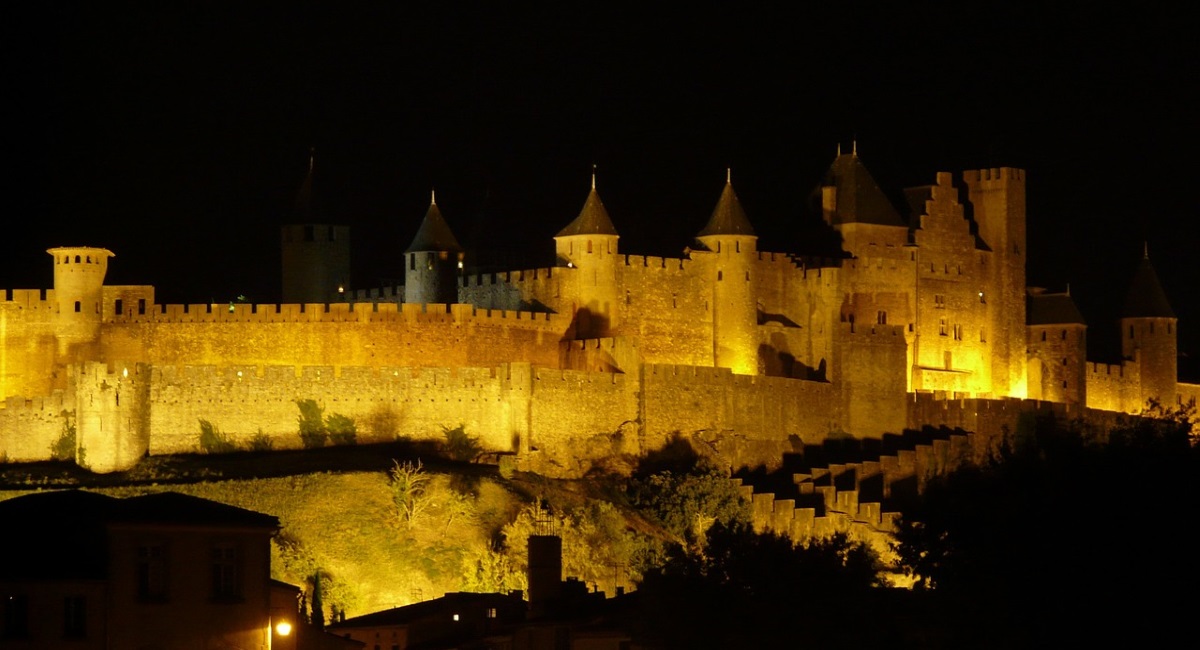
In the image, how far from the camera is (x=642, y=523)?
83.3 meters

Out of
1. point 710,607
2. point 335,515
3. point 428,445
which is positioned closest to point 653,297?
point 428,445

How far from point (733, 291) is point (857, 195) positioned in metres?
7.38

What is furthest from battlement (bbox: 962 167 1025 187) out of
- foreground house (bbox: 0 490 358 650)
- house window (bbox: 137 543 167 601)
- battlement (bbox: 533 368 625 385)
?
house window (bbox: 137 543 167 601)

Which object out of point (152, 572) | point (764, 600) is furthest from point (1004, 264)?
point (152, 572)

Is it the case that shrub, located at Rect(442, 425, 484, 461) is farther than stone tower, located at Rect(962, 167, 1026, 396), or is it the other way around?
stone tower, located at Rect(962, 167, 1026, 396)

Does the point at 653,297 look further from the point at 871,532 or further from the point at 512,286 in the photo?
the point at 871,532

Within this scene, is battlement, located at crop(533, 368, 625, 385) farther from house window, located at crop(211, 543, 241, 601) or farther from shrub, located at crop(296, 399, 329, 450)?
house window, located at crop(211, 543, 241, 601)

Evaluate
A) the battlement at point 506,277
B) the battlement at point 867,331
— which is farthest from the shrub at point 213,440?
the battlement at point 867,331

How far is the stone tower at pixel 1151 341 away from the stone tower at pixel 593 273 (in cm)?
2170

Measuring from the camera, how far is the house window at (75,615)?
189 feet

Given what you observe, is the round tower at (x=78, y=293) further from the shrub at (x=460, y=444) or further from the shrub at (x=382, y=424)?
the shrub at (x=460, y=444)

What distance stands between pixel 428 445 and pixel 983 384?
22.3 metres

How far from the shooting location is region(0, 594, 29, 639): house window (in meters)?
57.2

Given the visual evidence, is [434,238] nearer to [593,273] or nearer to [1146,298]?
[593,273]
